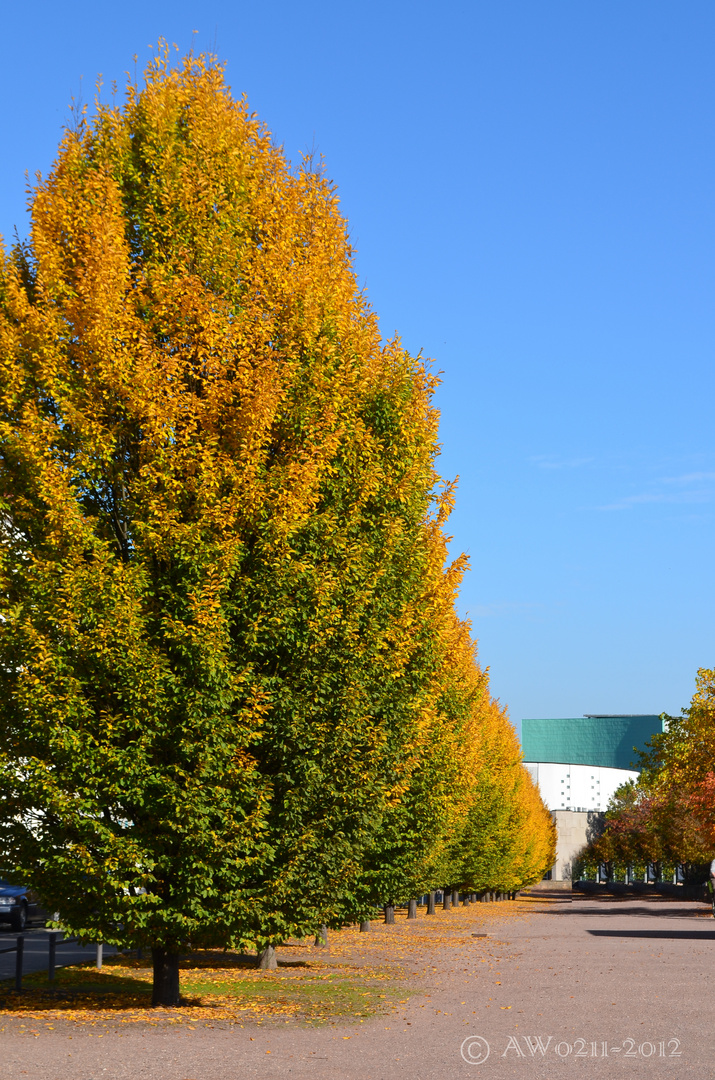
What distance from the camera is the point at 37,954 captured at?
894 inches

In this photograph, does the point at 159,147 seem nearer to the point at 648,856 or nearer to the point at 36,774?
the point at 36,774

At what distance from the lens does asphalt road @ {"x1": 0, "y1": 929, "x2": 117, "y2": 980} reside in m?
19.5

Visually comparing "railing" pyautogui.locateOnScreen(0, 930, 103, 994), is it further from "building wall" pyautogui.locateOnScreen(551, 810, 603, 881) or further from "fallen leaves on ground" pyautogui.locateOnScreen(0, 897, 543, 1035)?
"building wall" pyautogui.locateOnScreen(551, 810, 603, 881)

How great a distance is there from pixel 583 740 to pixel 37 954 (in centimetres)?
13577

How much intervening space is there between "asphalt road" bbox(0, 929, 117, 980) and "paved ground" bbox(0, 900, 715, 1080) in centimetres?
591

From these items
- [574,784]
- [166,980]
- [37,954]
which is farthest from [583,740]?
[166,980]

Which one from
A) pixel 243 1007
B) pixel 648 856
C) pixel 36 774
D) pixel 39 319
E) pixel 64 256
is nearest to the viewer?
pixel 36 774

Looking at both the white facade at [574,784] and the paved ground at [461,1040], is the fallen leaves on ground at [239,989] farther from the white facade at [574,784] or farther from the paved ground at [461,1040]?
the white facade at [574,784]

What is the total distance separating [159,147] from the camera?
14.2m

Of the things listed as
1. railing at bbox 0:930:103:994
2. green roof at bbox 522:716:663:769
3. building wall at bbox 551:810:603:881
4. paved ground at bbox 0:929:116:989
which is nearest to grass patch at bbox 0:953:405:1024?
railing at bbox 0:930:103:994

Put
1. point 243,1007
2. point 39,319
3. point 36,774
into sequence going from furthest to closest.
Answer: point 243,1007, point 39,319, point 36,774

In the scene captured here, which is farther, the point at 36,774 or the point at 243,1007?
the point at 243,1007

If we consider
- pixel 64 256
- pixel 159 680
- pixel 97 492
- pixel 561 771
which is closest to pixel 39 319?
pixel 64 256

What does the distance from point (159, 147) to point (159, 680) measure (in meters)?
6.83
